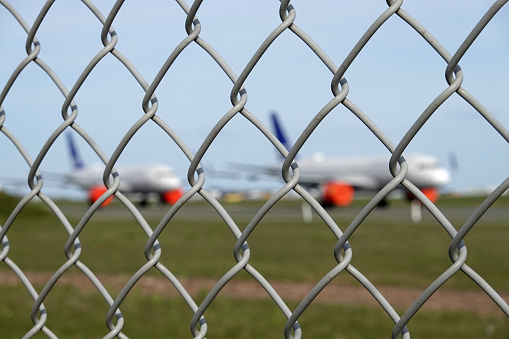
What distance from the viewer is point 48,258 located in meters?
12.5

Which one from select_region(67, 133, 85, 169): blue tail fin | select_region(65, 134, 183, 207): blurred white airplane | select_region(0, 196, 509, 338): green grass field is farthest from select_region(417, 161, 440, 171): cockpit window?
select_region(67, 133, 85, 169): blue tail fin

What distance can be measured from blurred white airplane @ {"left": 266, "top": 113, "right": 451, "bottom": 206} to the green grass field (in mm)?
11515

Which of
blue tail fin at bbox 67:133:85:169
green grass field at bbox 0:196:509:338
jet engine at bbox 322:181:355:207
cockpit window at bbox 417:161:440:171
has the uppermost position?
blue tail fin at bbox 67:133:85:169

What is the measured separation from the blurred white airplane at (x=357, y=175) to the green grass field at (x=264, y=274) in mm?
11515

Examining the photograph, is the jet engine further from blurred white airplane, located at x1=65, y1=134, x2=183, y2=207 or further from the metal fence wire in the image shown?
the metal fence wire

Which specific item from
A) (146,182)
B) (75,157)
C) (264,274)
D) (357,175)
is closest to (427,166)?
(357,175)

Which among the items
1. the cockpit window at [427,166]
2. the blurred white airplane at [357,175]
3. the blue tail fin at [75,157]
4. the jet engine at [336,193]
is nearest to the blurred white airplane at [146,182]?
the blue tail fin at [75,157]

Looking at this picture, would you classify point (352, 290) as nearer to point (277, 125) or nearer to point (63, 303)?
A: point (63, 303)

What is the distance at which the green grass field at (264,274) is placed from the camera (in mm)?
5832

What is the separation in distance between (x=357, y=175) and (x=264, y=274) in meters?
29.2

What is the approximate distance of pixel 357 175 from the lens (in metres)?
38.6

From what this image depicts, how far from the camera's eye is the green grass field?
583 centimetres

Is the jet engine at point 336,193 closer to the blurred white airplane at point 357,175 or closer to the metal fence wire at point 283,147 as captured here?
the blurred white airplane at point 357,175

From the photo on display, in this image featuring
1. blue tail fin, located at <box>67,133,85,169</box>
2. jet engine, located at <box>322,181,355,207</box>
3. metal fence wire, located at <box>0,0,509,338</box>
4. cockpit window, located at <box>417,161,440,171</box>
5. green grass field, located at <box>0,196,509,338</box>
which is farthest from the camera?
blue tail fin, located at <box>67,133,85,169</box>
